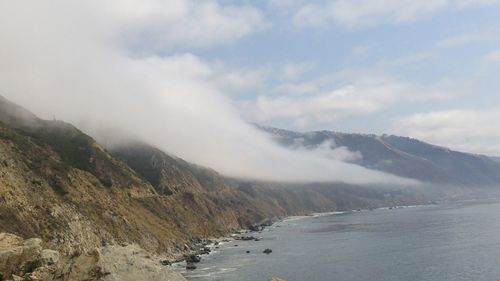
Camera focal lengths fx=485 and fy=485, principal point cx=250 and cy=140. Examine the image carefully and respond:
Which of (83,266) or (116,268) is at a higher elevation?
(83,266)

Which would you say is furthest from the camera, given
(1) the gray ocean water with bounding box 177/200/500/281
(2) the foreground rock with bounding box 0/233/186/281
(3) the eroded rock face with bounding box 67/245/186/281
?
(1) the gray ocean water with bounding box 177/200/500/281

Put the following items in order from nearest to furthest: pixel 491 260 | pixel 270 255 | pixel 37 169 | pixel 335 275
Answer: pixel 335 275, pixel 491 260, pixel 37 169, pixel 270 255

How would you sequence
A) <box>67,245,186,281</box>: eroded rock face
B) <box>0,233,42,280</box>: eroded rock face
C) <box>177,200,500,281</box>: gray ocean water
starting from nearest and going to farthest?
<box>67,245,186,281</box>: eroded rock face, <box>0,233,42,280</box>: eroded rock face, <box>177,200,500,281</box>: gray ocean water

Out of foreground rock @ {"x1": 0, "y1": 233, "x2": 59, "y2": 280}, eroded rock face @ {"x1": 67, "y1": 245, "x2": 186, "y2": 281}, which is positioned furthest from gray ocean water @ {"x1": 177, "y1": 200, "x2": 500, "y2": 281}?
eroded rock face @ {"x1": 67, "y1": 245, "x2": 186, "y2": 281}

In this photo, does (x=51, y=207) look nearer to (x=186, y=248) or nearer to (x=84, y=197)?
(x=84, y=197)

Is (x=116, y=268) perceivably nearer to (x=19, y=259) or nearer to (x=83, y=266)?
(x=83, y=266)

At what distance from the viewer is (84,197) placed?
176875mm

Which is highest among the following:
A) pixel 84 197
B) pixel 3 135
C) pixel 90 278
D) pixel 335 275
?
pixel 3 135

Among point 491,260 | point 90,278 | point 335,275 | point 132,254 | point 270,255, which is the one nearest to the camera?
point 90,278

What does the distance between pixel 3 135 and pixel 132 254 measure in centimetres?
16379

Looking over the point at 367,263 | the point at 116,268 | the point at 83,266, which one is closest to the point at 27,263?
the point at 83,266

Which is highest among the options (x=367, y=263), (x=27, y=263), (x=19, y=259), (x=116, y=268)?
(x=19, y=259)

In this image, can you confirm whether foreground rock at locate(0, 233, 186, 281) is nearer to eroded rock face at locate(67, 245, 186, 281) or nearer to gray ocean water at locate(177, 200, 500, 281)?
eroded rock face at locate(67, 245, 186, 281)

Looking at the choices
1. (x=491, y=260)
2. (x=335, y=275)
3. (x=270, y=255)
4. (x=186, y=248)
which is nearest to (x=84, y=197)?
(x=186, y=248)
